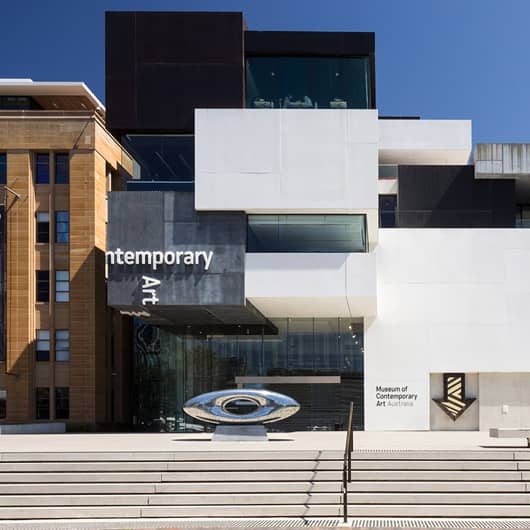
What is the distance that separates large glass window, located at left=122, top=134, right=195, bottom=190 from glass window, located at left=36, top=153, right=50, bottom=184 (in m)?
3.39

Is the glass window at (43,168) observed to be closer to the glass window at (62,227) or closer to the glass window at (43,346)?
the glass window at (62,227)

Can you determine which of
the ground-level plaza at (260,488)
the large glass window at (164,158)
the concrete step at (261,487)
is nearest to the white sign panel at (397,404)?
the large glass window at (164,158)

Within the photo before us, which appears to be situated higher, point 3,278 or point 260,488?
point 3,278

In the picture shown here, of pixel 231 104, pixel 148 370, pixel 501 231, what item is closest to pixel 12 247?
pixel 148 370

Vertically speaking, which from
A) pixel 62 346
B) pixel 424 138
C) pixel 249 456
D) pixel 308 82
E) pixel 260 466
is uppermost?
pixel 308 82

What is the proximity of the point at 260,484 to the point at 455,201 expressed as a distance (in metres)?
19.7

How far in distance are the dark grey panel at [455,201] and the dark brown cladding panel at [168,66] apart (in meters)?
8.40

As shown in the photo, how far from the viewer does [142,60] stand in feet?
128

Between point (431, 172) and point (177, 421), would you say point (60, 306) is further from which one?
point (431, 172)

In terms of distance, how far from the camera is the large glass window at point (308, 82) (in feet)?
118

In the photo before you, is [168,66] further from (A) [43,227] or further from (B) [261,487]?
(B) [261,487]

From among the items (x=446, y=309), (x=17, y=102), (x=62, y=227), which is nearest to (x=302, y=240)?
(x=446, y=309)

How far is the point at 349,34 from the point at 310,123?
9.72 metres

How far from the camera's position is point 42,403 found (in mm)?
37156
